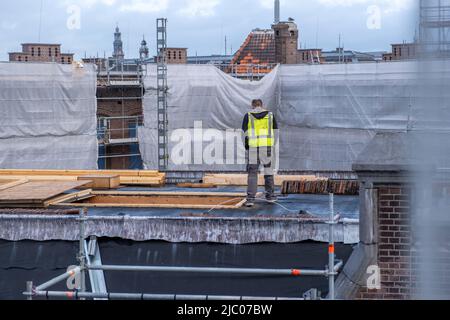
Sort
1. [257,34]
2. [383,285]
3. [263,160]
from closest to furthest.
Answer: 1. [383,285]
2. [263,160]
3. [257,34]

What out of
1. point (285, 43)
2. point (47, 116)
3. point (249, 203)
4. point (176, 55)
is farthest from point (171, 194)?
point (176, 55)

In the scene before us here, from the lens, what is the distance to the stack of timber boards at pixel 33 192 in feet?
36.4

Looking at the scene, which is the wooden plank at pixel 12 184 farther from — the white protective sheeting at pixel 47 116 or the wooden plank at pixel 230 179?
the white protective sheeting at pixel 47 116

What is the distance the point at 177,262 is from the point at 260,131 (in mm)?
2386

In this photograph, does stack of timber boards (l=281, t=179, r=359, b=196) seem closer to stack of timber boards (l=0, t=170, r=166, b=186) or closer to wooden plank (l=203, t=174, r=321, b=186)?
wooden plank (l=203, t=174, r=321, b=186)

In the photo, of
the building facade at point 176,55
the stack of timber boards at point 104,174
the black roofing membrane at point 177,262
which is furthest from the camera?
the building facade at point 176,55

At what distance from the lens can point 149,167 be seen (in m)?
26.0

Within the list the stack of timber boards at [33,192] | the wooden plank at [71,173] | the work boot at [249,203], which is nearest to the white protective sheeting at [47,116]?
the wooden plank at [71,173]

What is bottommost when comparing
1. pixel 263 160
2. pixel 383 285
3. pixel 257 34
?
pixel 383 285

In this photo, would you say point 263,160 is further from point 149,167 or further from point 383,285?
point 149,167

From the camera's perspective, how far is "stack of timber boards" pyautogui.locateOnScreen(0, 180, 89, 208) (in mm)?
11086

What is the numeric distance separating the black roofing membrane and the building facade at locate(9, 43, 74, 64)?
26046 millimetres
